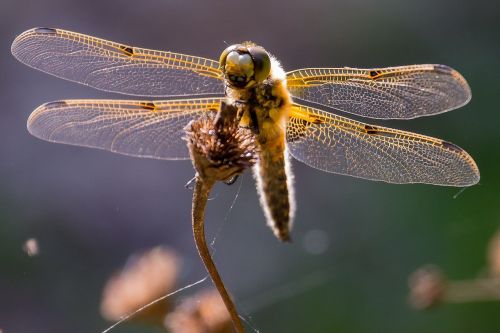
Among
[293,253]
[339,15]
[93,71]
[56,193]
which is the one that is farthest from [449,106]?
[339,15]

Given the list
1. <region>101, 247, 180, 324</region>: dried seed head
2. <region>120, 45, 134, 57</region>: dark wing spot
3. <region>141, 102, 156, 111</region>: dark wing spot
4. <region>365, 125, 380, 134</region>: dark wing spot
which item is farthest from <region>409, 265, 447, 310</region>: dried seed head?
<region>120, 45, 134, 57</region>: dark wing spot

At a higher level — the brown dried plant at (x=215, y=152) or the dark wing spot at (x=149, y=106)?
the dark wing spot at (x=149, y=106)

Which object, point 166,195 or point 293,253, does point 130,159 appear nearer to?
point 166,195

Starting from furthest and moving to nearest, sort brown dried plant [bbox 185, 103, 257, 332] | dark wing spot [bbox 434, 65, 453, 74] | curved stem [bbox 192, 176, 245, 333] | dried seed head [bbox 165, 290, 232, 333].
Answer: dark wing spot [bbox 434, 65, 453, 74] < dried seed head [bbox 165, 290, 232, 333] < brown dried plant [bbox 185, 103, 257, 332] < curved stem [bbox 192, 176, 245, 333]

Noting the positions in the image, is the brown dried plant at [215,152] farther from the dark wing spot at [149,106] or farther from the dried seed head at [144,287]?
the dried seed head at [144,287]

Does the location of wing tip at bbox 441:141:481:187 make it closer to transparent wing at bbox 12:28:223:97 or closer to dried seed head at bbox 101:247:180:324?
transparent wing at bbox 12:28:223:97

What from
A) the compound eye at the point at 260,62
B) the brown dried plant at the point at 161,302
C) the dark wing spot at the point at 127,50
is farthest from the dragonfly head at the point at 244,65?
the brown dried plant at the point at 161,302
